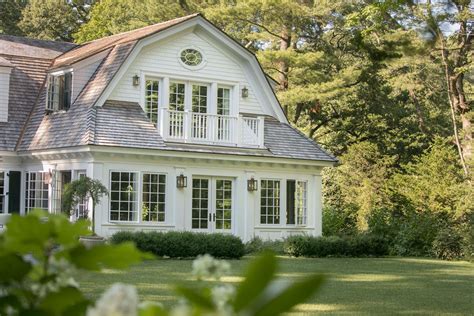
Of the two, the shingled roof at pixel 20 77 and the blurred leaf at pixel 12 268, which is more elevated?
the shingled roof at pixel 20 77

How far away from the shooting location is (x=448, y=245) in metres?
22.9

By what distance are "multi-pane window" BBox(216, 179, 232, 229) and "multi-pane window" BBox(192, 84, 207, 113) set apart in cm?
204

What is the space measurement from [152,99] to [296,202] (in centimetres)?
537

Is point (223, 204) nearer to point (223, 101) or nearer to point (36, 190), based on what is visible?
point (223, 101)

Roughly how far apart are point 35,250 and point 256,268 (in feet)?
1.91

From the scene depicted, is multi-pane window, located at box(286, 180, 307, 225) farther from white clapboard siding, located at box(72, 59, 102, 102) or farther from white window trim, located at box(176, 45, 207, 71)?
white clapboard siding, located at box(72, 59, 102, 102)

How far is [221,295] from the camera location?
2.00 meters

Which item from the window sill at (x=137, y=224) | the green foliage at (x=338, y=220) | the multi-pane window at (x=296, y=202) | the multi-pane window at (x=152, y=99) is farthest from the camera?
the green foliage at (x=338, y=220)

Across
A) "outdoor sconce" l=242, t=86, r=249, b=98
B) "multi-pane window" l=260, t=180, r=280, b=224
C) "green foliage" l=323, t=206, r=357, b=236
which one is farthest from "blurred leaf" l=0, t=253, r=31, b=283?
"green foliage" l=323, t=206, r=357, b=236

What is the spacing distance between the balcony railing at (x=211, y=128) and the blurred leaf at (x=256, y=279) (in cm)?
2096

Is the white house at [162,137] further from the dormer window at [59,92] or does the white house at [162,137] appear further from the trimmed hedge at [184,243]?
the trimmed hedge at [184,243]

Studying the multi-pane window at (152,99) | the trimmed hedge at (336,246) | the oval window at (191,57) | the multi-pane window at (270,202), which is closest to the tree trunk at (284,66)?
the multi-pane window at (270,202)

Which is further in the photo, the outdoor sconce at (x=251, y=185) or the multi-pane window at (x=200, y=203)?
the outdoor sconce at (x=251, y=185)

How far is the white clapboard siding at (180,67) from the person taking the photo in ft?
74.1
